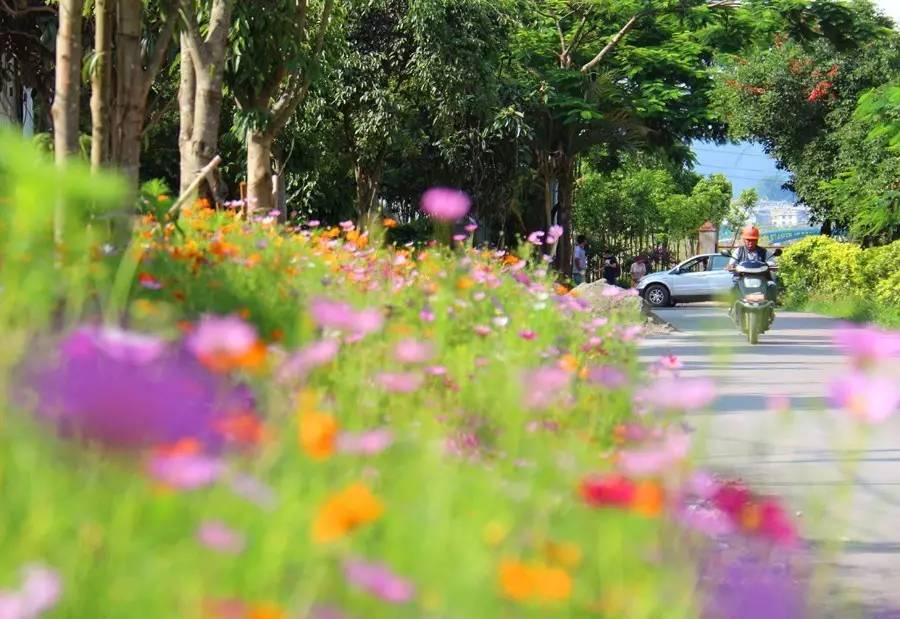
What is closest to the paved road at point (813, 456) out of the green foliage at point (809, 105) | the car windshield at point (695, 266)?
the green foliage at point (809, 105)

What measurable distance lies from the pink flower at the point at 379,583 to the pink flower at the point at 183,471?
22cm

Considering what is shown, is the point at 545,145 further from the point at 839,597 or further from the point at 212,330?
the point at 212,330

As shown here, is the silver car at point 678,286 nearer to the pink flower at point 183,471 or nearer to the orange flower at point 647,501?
the orange flower at point 647,501

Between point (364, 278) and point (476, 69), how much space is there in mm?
20601

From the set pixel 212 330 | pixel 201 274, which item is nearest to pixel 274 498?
pixel 212 330

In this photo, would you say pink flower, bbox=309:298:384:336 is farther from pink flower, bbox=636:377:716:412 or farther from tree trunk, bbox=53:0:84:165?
tree trunk, bbox=53:0:84:165

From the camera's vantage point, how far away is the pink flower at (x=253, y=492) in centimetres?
189

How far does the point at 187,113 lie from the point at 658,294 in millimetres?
24873

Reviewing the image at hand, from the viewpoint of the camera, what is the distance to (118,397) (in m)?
1.86

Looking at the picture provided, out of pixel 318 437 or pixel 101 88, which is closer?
pixel 318 437

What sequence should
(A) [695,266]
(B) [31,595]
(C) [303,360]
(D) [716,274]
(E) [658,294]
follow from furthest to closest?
(A) [695,266] < (E) [658,294] < (D) [716,274] < (C) [303,360] < (B) [31,595]

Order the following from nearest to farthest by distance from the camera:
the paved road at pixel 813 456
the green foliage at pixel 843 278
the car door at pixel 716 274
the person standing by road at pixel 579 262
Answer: the paved road at pixel 813 456 < the green foliage at pixel 843 278 < the person standing by road at pixel 579 262 < the car door at pixel 716 274

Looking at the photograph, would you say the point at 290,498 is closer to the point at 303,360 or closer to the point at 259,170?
the point at 303,360

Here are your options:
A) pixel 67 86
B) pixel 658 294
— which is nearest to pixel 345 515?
pixel 67 86
